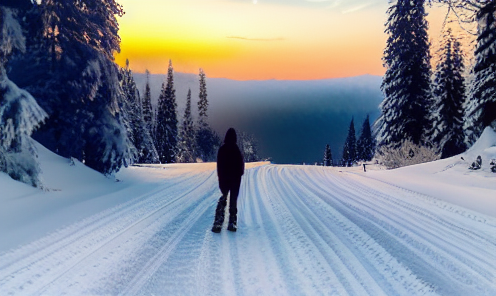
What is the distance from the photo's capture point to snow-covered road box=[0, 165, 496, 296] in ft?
13.4

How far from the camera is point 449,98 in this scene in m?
34.0

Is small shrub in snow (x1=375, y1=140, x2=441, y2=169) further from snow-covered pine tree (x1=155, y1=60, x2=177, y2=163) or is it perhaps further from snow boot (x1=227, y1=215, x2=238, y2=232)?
snow-covered pine tree (x1=155, y1=60, x2=177, y2=163)

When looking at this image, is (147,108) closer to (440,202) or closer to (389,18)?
(389,18)

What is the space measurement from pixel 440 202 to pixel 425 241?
431 cm

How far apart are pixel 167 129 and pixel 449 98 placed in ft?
120

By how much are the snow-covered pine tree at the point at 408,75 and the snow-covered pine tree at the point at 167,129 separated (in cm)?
3236

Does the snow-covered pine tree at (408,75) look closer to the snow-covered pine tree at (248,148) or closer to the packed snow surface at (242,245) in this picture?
the packed snow surface at (242,245)

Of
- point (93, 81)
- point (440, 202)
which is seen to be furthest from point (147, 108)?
point (440, 202)

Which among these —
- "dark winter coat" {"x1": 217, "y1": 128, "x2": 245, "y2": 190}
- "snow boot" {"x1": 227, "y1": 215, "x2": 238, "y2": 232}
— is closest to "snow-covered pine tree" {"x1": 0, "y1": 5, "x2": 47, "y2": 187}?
"dark winter coat" {"x1": 217, "y1": 128, "x2": 245, "y2": 190}

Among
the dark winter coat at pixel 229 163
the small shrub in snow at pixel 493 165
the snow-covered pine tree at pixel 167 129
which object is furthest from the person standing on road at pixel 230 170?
the snow-covered pine tree at pixel 167 129

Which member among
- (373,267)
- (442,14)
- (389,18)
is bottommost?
(373,267)

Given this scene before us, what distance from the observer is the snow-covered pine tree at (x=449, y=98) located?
3350 cm

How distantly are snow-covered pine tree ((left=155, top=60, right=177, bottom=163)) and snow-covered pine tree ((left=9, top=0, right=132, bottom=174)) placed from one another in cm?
3685

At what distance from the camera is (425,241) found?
604cm
